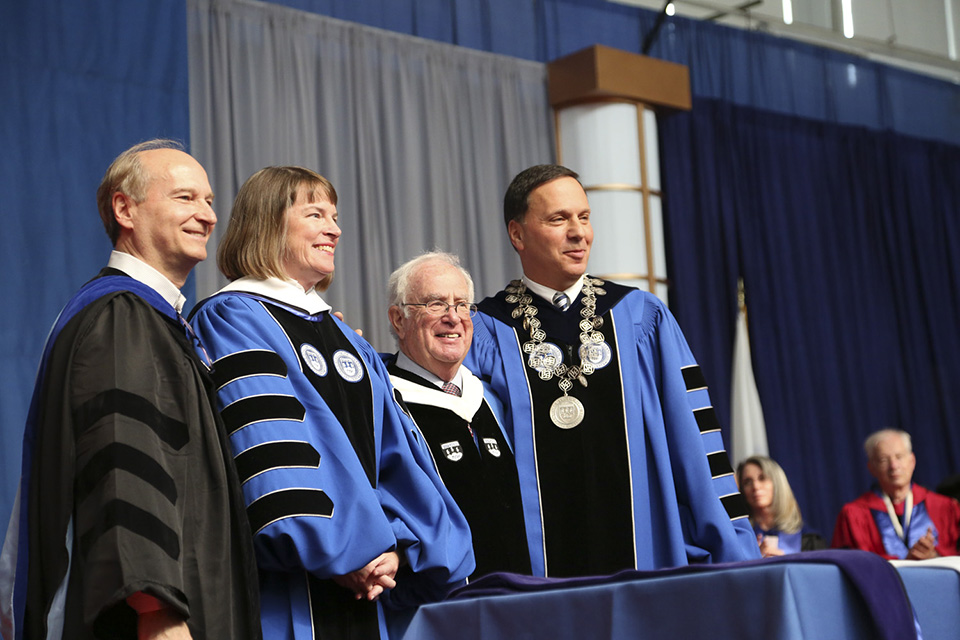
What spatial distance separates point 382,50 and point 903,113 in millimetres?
5137

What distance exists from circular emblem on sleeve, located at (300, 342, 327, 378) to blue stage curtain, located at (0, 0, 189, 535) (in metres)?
3.25

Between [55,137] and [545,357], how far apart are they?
3317 mm

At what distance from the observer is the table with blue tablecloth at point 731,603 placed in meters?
1.92

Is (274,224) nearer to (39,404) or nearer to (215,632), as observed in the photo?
(39,404)

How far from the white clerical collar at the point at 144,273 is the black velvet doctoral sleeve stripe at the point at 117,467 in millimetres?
389

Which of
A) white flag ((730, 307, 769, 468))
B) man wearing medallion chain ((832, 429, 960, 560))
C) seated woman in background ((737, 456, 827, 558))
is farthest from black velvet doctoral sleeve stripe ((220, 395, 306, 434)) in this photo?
white flag ((730, 307, 769, 468))

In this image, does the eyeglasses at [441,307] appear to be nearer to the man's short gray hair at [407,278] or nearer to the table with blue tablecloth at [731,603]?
the man's short gray hair at [407,278]

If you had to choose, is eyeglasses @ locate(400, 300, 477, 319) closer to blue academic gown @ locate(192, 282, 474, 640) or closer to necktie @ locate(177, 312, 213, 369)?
blue academic gown @ locate(192, 282, 474, 640)

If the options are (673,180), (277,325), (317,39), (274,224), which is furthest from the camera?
(673,180)

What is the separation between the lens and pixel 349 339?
8.92 feet

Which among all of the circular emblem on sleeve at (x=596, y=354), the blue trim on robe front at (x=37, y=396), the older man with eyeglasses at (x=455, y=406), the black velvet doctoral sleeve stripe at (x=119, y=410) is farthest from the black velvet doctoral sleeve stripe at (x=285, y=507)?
the circular emblem on sleeve at (x=596, y=354)

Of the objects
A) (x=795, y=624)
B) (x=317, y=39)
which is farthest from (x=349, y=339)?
(x=317, y=39)

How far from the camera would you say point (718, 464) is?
3.17 meters

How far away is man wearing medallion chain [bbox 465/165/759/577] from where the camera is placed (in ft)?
10.2
